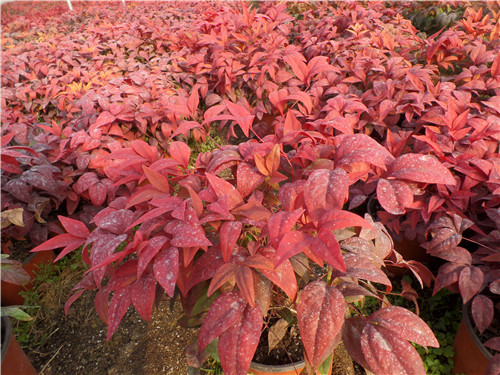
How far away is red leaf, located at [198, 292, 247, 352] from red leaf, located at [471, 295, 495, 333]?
808 mm

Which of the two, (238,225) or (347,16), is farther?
(347,16)

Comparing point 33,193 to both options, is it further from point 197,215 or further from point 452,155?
point 452,155

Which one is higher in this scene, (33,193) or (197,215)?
(197,215)

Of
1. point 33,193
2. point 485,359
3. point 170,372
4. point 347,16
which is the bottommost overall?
point 170,372

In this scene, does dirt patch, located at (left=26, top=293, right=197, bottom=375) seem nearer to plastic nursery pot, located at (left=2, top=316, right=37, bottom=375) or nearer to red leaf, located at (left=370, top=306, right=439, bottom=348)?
plastic nursery pot, located at (left=2, top=316, right=37, bottom=375)

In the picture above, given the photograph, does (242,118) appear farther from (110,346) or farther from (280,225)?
(110,346)

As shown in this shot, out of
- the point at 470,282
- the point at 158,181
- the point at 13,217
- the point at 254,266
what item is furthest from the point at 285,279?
the point at 13,217

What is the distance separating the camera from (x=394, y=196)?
684mm

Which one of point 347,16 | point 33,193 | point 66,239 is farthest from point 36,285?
point 347,16

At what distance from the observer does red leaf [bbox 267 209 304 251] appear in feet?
1.81

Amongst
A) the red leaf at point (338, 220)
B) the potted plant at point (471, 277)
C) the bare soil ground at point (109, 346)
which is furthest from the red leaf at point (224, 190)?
the bare soil ground at point (109, 346)

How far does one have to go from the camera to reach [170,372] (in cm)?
133

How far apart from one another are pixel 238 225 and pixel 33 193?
145cm

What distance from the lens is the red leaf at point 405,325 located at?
58cm
